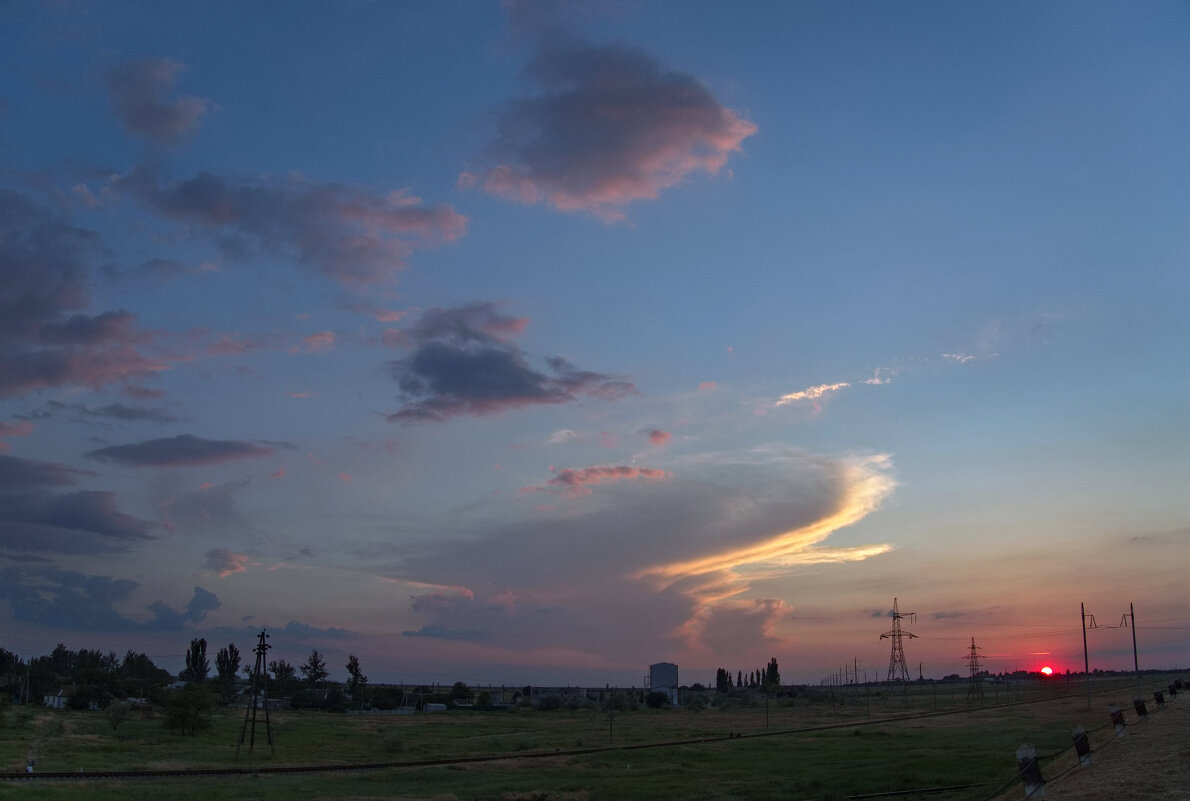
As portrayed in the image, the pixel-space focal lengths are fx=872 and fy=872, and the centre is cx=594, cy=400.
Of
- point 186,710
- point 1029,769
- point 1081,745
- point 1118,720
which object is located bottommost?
point 186,710

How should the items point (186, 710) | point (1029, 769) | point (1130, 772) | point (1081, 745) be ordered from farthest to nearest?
point (186, 710) < point (1081, 745) < point (1130, 772) < point (1029, 769)

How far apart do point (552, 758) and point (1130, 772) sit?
4282 centimetres

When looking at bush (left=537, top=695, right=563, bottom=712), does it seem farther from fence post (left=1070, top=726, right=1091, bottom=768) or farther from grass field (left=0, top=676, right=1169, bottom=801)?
fence post (left=1070, top=726, right=1091, bottom=768)

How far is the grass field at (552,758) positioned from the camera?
34.6 metres

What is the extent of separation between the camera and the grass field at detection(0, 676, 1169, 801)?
34594mm

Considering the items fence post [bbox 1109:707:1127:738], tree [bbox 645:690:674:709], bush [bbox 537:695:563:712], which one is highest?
fence post [bbox 1109:707:1127:738]

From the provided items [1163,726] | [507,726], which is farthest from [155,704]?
[1163,726]

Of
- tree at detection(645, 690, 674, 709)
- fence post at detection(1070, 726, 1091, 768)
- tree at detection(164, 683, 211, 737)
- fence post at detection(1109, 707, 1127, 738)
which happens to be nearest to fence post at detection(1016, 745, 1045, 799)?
fence post at detection(1070, 726, 1091, 768)

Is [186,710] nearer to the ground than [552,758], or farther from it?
farther from it

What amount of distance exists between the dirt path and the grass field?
436 centimetres

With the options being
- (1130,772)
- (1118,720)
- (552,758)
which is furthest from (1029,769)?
(552,758)

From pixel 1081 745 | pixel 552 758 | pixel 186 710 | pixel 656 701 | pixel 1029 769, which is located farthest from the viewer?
pixel 656 701

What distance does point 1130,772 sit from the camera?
17.8 metres

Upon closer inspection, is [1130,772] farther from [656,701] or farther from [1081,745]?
[656,701]
